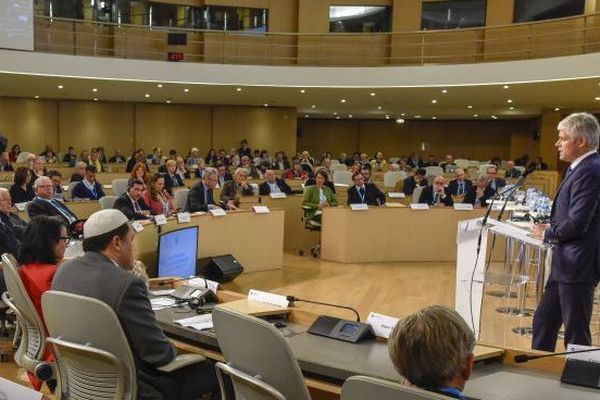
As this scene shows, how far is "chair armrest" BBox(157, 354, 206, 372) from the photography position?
2465 mm

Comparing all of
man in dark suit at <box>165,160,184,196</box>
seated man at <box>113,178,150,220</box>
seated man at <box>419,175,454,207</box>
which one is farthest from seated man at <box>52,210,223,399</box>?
man in dark suit at <box>165,160,184,196</box>

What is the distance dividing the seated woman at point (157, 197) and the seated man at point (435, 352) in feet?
18.7

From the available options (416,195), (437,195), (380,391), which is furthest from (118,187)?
(380,391)

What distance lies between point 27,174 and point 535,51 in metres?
11.2

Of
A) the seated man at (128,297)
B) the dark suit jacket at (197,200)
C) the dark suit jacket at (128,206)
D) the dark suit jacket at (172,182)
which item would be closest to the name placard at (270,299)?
the seated man at (128,297)

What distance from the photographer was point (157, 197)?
721 centimetres

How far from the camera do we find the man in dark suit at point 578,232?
3.13 m

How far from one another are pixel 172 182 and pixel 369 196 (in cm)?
321

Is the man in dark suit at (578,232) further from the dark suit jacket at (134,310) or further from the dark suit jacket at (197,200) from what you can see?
the dark suit jacket at (197,200)

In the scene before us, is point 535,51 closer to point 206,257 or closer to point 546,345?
point 206,257

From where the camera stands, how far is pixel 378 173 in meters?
15.9

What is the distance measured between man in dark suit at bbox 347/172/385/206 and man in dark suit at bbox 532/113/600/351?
5.74 m

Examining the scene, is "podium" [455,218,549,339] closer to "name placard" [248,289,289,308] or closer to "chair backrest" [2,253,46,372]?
"name placard" [248,289,289,308]

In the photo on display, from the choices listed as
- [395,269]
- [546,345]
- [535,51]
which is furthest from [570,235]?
[535,51]
